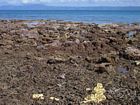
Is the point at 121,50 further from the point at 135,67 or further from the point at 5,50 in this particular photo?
the point at 5,50

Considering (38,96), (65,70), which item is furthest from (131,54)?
(38,96)

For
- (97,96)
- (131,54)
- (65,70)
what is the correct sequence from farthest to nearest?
(131,54) → (65,70) → (97,96)

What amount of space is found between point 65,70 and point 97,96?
5.02 m

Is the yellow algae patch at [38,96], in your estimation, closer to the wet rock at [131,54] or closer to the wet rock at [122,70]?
the wet rock at [122,70]

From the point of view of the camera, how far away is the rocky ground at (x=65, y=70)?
1608 cm

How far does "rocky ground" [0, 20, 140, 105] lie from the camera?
1608 cm

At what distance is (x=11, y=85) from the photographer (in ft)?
58.0

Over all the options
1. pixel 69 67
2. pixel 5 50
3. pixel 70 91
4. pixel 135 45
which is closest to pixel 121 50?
pixel 135 45

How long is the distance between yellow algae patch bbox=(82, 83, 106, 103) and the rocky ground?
19 cm

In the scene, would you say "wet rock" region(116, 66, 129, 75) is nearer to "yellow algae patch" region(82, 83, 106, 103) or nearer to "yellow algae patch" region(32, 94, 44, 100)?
"yellow algae patch" region(82, 83, 106, 103)

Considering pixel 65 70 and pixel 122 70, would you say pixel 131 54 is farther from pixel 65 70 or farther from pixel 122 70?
pixel 65 70

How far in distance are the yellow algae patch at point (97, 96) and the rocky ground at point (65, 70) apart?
19cm

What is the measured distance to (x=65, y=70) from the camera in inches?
813

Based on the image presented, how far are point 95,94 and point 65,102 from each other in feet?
4.90
